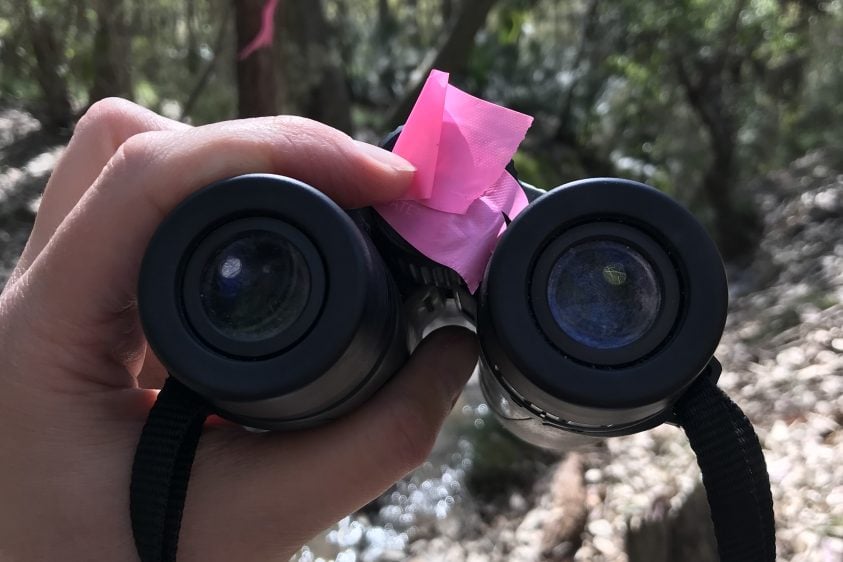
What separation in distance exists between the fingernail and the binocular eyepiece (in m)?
0.13

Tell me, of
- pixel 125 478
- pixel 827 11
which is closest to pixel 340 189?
pixel 125 478

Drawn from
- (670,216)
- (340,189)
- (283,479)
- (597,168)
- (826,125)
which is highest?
(670,216)

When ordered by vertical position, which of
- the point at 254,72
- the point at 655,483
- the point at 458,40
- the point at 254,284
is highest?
the point at 254,284

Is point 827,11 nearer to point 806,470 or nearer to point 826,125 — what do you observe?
point 826,125

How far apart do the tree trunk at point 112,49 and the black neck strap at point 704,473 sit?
12.5ft

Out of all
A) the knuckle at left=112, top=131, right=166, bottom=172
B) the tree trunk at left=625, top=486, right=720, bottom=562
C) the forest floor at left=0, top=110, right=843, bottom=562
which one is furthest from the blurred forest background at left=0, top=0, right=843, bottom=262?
the knuckle at left=112, top=131, right=166, bottom=172

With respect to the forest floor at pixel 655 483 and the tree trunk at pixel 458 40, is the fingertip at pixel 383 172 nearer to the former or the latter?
the forest floor at pixel 655 483

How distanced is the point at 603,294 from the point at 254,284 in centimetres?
34

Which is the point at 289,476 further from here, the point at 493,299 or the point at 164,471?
the point at 493,299

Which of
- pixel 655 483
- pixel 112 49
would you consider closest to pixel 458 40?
pixel 112 49

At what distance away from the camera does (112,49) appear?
4102 mm

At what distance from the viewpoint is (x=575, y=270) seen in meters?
0.69

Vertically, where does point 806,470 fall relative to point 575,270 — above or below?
below

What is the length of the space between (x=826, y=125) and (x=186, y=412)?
7.26 m
